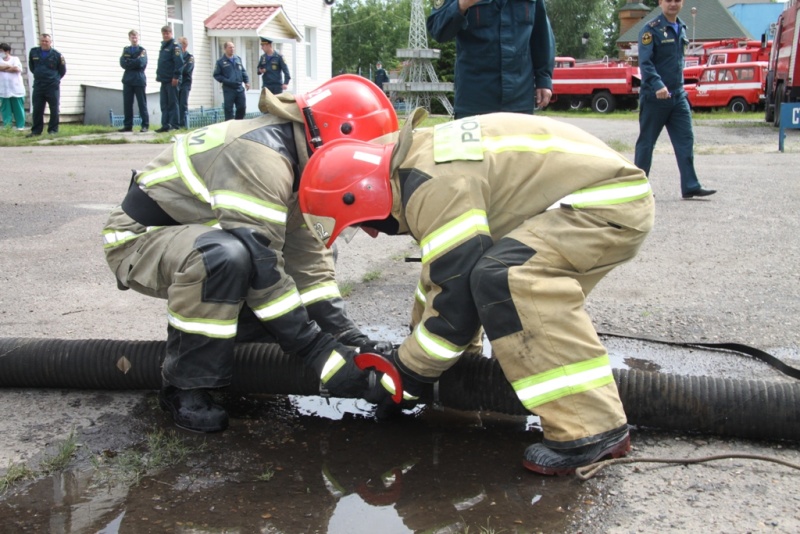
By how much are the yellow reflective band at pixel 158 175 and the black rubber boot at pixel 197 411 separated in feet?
2.91

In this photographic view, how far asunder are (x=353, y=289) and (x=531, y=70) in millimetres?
1767

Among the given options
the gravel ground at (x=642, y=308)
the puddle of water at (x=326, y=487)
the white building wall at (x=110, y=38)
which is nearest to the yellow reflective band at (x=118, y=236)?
the gravel ground at (x=642, y=308)

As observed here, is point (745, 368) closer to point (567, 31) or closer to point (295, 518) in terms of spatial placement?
point (295, 518)

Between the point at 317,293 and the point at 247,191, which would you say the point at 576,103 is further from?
the point at 247,191

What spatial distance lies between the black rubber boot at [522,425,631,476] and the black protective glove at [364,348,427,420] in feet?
1.62

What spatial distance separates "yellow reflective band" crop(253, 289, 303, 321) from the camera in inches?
125

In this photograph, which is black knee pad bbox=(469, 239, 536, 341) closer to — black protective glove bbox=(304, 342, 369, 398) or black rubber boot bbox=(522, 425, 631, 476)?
black rubber boot bbox=(522, 425, 631, 476)

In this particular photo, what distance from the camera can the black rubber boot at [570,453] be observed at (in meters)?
2.71

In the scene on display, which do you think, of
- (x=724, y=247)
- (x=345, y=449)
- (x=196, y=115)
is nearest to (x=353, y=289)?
(x=345, y=449)

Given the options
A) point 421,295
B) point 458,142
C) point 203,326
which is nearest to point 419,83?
point 421,295

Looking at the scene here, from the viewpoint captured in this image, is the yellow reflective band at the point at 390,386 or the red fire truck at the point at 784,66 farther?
the red fire truck at the point at 784,66

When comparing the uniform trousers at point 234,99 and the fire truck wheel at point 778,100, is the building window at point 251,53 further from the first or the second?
the fire truck wheel at point 778,100

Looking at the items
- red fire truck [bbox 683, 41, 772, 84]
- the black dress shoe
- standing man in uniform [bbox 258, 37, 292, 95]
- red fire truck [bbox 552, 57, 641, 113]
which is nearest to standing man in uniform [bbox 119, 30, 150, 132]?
standing man in uniform [bbox 258, 37, 292, 95]

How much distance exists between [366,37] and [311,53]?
105 feet
